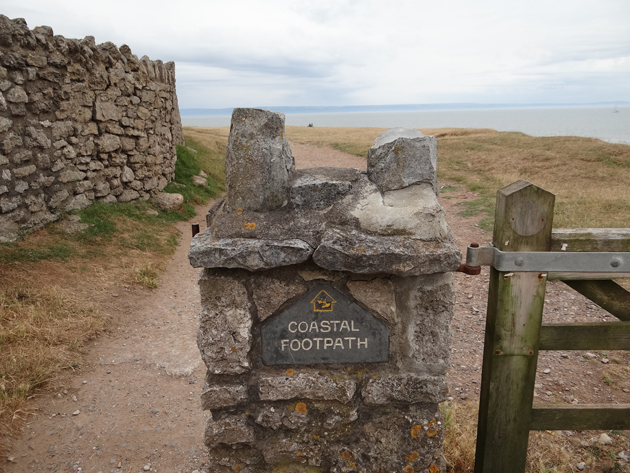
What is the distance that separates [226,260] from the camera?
6.94 feet

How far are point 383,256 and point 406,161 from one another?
55cm

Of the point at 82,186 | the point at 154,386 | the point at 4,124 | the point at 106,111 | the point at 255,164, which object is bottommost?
the point at 154,386

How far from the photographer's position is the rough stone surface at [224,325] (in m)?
2.24

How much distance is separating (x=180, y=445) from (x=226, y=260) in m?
2.44

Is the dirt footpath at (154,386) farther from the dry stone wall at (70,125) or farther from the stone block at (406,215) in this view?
the stone block at (406,215)

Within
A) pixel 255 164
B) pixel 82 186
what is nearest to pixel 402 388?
pixel 255 164

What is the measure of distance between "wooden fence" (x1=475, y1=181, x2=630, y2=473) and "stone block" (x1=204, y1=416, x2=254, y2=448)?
1.32 meters

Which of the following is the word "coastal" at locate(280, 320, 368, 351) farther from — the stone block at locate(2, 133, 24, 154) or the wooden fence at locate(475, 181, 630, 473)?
the stone block at locate(2, 133, 24, 154)

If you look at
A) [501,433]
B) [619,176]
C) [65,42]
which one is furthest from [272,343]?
[619,176]

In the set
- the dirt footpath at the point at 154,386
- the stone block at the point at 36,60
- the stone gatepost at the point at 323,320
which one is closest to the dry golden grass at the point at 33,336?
the dirt footpath at the point at 154,386

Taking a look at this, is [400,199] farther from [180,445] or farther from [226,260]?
[180,445]

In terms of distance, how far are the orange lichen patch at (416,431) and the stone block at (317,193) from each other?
128cm

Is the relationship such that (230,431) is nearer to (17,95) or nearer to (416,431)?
(416,431)

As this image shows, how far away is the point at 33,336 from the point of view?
4.64 metres
